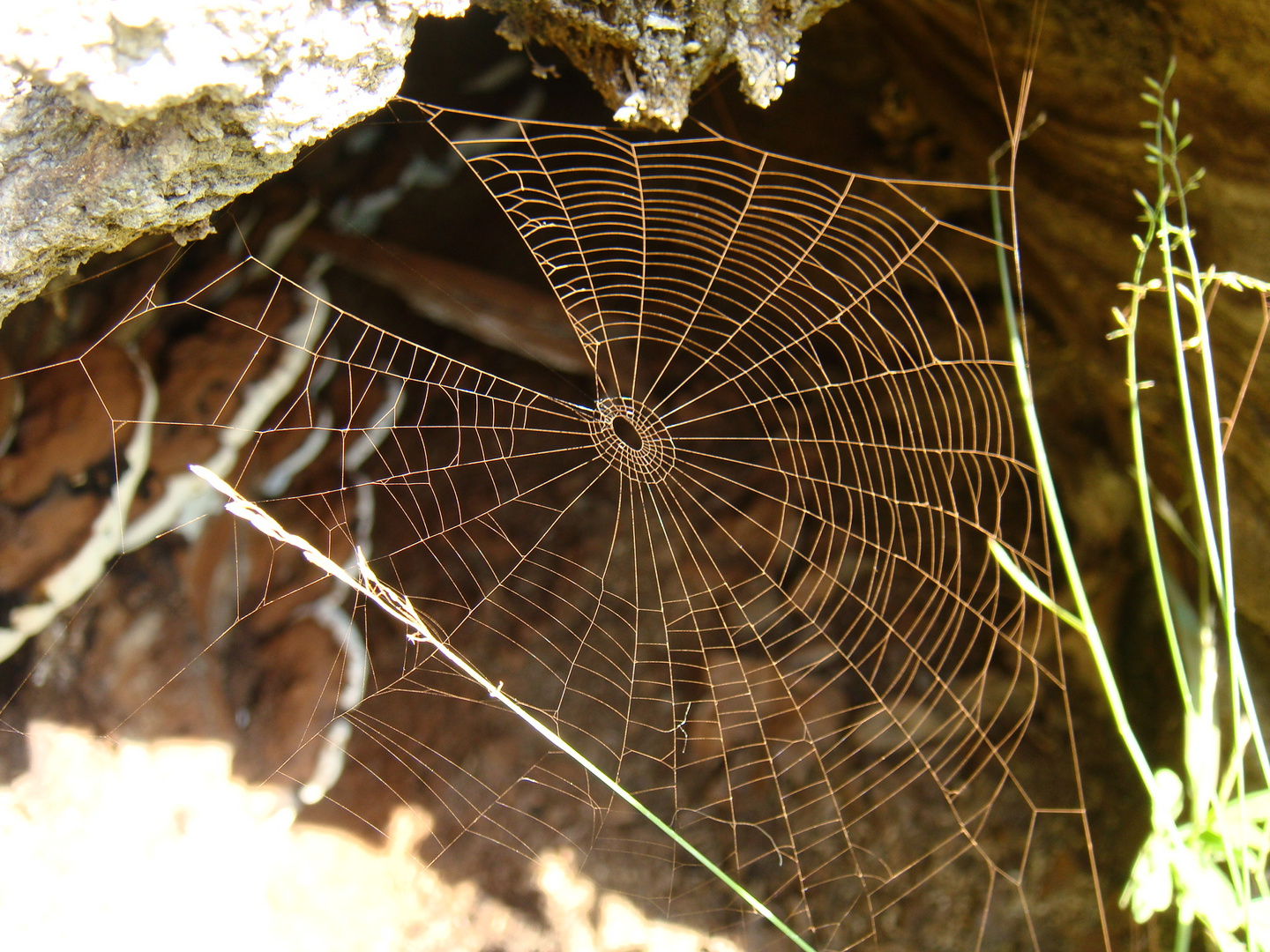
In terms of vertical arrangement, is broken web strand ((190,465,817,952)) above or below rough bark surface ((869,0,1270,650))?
below

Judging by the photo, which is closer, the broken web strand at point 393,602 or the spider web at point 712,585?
the broken web strand at point 393,602

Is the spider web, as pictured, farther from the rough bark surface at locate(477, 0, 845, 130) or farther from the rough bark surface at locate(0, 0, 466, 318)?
the rough bark surface at locate(0, 0, 466, 318)

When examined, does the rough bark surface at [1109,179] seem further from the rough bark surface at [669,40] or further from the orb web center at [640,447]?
the orb web center at [640,447]

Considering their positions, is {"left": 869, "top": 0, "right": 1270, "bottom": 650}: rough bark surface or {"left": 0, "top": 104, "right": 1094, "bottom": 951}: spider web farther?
{"left": 0, "top": 104, "right": 1094, "bottom": 951}: spider web

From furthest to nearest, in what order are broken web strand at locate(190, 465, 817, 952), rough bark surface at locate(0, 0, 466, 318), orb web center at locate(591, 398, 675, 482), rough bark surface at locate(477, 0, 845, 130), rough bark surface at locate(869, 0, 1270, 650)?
orb web center at locate(591, 398, 675, 482) < rough bark surface at locate(869, 0, 1270, 650) < rough bark surface at locate(477, 0, 845, 130) < broken web strand at locate(190, 465, 817, 952) < rough bark surface at locate(0, 0, 466, 318)

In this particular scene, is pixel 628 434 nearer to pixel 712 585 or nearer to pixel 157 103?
pixel 712 585

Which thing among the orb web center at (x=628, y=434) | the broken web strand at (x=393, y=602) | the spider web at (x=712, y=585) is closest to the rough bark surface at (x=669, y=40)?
the spider web at (x=712, y=585)

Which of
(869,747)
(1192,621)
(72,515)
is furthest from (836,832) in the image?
(72,515)

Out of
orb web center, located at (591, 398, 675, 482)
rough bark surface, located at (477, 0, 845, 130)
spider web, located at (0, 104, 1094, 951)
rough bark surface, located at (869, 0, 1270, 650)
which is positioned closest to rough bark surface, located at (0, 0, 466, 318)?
rough bark surface, located at (477, 0, 845, 130)

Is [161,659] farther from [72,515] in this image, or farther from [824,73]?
[824,73]
